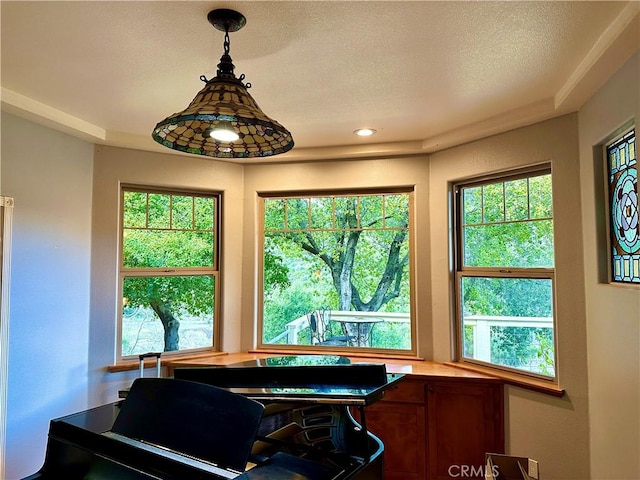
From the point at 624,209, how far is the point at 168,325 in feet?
10.8

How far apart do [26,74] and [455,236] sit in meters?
2.99

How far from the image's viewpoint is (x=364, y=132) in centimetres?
310

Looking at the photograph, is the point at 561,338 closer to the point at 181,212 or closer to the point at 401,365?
the point at 401,365

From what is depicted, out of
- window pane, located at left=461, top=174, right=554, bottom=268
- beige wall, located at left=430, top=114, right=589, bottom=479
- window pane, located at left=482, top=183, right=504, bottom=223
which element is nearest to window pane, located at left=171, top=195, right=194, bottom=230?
window pane, located at left=461, top=174, right=554, bottom=268

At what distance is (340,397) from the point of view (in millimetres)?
1577

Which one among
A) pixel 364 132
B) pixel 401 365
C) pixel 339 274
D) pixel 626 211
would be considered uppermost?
pixel 364 132

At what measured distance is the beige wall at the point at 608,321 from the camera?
1883 millimetres

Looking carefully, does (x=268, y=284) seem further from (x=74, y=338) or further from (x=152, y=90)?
(x=152, y=90)

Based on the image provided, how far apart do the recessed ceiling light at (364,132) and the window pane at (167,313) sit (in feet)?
5.85

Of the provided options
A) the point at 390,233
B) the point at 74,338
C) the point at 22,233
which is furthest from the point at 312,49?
the point at 74,338

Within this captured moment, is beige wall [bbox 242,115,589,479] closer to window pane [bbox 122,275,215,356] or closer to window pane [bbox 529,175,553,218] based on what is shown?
window pane [bbox 529,175,553,218]

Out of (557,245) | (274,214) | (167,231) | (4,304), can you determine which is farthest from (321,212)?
(4,304)

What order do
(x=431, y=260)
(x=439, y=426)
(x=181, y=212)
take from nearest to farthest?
(x=439, y=426) → (x=431, y=260) → (x=181, y=212)
